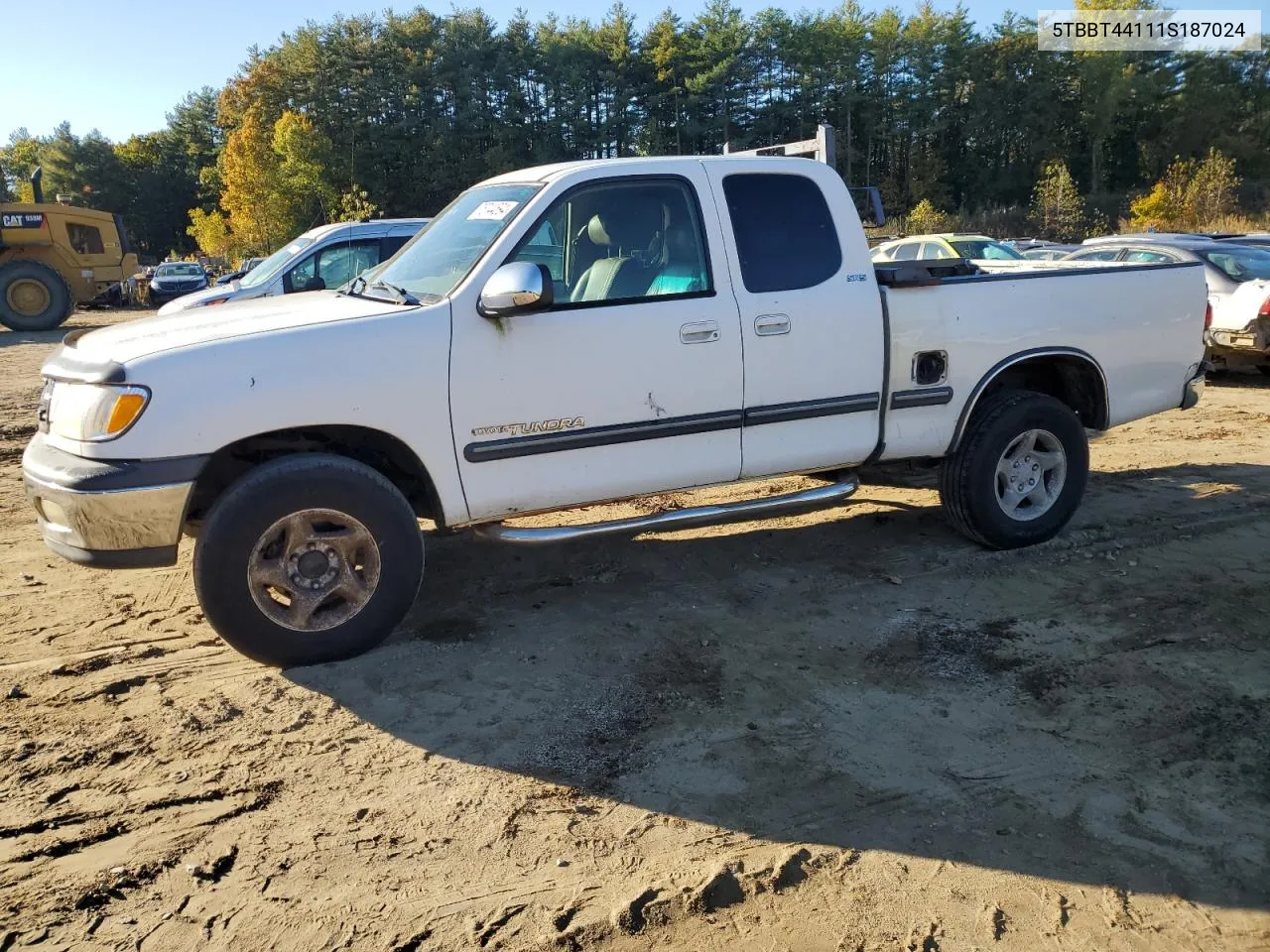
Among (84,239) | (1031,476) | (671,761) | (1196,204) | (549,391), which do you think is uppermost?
(84,239)

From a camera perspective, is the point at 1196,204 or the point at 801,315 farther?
the point at 1196,204

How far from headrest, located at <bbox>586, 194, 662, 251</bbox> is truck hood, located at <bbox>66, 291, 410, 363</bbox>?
1001 mm

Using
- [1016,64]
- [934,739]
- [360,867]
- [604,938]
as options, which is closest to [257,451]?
[360,867]

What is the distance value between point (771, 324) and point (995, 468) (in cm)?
168

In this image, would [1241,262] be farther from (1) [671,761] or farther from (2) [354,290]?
(1) [671,761]

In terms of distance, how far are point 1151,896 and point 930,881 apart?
622 mm

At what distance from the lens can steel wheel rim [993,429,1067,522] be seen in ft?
18.4

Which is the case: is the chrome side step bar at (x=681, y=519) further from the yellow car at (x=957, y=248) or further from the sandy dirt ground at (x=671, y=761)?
the yellow car at (x=957, y=248)

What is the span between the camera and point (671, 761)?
3.52 metres

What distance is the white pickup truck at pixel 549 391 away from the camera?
3924mm

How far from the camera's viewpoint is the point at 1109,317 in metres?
5.69

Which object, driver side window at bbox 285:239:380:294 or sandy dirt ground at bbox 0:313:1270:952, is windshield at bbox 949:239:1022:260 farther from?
sandy dirt ground at bbox 0:313:1270:952

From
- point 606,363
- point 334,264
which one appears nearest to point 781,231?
point 606,363

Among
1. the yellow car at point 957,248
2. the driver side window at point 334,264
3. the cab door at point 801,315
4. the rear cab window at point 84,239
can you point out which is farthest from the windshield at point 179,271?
the cab door at point 801,315
